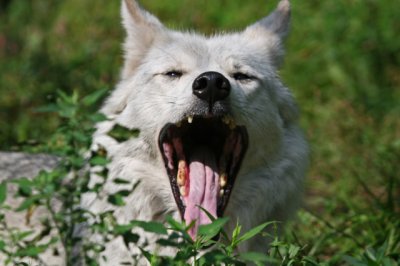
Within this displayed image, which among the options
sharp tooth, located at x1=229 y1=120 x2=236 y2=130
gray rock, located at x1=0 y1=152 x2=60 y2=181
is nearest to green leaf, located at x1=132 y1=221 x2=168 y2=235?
sharp tooth, located at x1=229 y1=120 x2=236 y2=130

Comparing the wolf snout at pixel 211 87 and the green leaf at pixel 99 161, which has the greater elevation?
the wolf snout at pixel 211 87

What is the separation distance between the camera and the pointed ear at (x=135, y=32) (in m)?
4.79

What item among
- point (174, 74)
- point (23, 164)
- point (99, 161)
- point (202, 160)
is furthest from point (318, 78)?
point (99, 161)

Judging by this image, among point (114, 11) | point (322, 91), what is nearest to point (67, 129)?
point (322, 91)

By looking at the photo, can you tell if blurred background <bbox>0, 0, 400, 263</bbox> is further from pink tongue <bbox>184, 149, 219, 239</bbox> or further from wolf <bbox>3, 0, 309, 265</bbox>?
pink tongue <bbox>184, 149, 219, 239</bbox>

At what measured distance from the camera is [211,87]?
402 cm

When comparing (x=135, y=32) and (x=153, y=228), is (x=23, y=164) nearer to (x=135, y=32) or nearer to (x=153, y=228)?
(x=135, y=32)

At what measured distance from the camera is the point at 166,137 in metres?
4.31

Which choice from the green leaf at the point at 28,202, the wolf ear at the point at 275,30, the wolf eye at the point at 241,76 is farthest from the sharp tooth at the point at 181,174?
the green leaf at the point at 28,202

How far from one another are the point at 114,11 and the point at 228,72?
6.67 meters

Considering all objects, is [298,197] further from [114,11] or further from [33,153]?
[114,11]

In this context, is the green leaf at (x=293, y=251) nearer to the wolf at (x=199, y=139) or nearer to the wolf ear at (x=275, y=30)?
the wolf at (x=199, y=139)

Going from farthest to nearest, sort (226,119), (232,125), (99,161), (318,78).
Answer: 1. (318,78)
2. (232,125)
3. (226,119)
4. (99,161)

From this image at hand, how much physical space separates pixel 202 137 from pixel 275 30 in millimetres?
999
